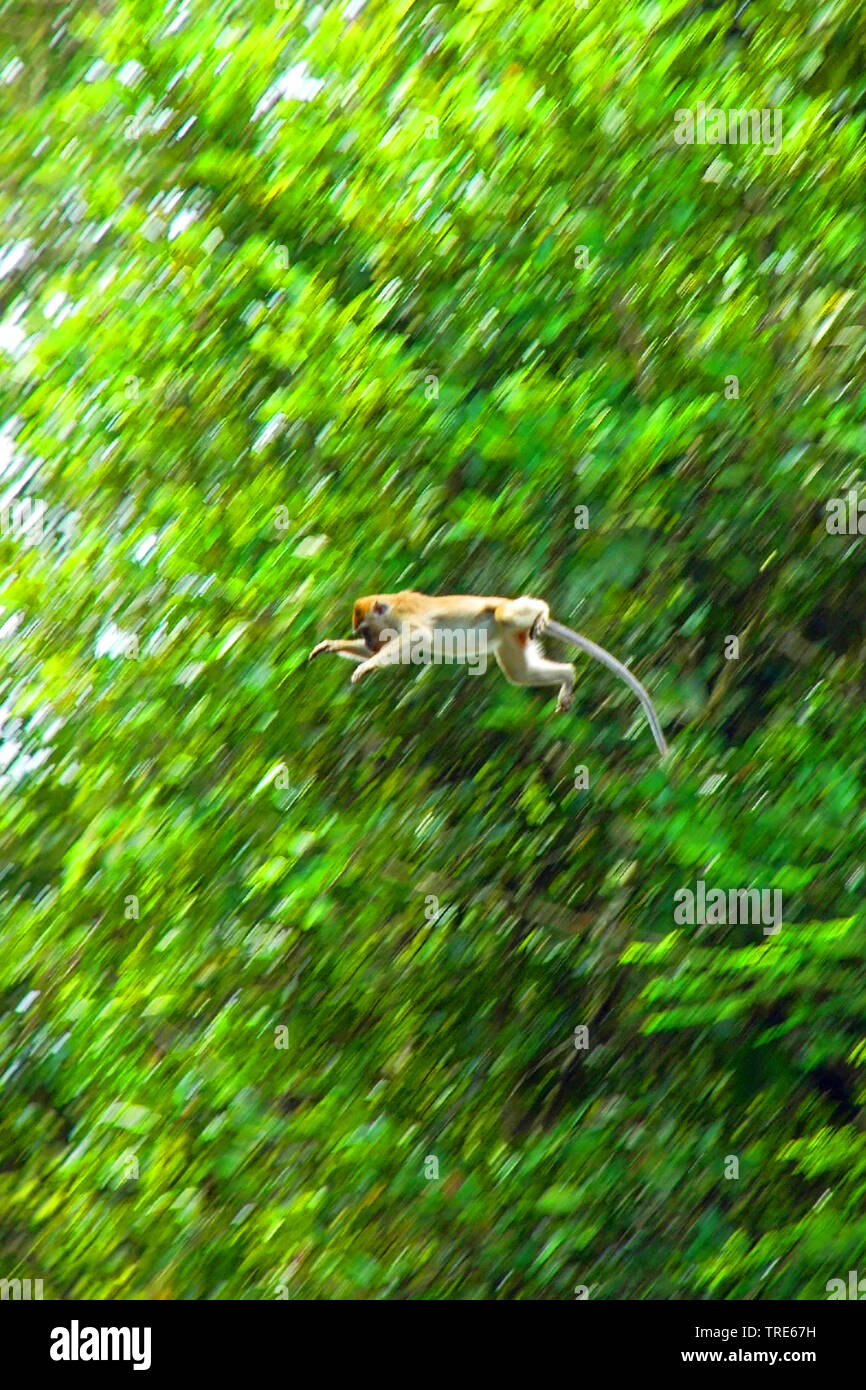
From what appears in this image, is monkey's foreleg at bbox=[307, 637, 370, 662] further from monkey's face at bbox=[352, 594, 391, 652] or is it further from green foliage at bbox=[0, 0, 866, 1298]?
green foliage at bbox=[0, 0, 866, 1298]

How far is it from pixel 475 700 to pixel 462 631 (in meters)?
0.57

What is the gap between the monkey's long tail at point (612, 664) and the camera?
5.12 metres

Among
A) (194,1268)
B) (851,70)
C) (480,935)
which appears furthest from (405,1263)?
(851,70)

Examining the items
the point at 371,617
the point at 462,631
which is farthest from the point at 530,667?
the point at 371,617

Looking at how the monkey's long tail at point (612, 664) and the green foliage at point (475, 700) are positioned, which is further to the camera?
the green foliage at point (475, 700)

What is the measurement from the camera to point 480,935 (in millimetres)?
5652

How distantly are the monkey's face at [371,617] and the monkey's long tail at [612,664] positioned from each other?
515mm

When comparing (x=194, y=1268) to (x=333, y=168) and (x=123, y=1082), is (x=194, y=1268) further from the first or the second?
(x=333, y=168)

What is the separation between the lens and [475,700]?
5.61m

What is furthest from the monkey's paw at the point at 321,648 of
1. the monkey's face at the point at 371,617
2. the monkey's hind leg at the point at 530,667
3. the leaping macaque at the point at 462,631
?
the monkey's hind leg at the point at 530,667

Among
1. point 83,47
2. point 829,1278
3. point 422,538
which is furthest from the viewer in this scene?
point 83,47

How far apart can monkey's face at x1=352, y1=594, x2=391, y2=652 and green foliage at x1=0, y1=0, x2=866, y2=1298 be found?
0.42 meters

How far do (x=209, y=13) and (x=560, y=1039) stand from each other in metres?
3.93

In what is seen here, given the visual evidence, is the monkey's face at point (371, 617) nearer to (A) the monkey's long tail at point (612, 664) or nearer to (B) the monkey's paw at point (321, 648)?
(B) the monkey's paw at point (321, 648)
